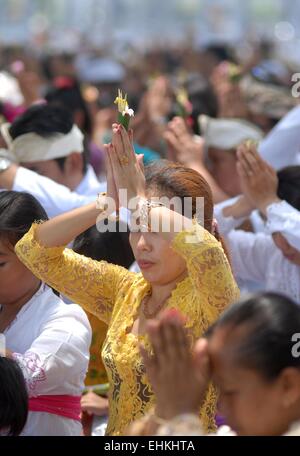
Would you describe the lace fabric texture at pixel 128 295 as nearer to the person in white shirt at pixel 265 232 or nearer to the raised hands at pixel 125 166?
the raised hands at pixel 125 166

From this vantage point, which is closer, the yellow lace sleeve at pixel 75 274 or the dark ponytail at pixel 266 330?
the dark ponytail at pixel 266 330

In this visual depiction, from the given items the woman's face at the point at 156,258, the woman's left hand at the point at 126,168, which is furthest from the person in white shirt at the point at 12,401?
the woman's left hand at the point at 126,168

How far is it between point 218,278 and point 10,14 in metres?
13.2

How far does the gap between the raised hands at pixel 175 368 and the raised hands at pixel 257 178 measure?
6.30 feet

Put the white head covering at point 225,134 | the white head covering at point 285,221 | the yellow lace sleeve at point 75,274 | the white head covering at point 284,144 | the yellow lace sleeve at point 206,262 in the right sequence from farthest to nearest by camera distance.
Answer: the white head covering at point 225,134, the white head covering at point 284,144, the white head covering at point 285,221, the yellow lace sleeve at point 75,274, the yellow lace sleeve at point 206,262

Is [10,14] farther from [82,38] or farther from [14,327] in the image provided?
[14,327]

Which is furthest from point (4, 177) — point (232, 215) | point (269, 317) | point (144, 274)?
point (269, 317)

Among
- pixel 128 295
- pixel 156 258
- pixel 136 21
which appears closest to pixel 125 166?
pixel 156 258

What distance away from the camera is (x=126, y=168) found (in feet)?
8.92

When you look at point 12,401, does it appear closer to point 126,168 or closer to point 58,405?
point 58,405

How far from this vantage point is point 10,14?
1515 centimetres

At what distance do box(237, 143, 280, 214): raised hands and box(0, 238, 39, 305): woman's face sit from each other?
1.11 metres

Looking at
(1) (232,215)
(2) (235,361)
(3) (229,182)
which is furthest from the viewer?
(3) (229,182)

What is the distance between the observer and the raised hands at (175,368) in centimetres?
205
